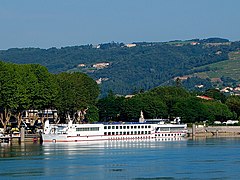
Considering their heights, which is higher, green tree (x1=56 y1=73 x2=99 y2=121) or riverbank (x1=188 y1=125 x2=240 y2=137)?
green tree (x1=56 y1=73 x2=99 y2=121)

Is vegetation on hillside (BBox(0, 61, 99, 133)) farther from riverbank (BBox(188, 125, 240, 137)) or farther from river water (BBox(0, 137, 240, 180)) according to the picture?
riverbank (BBox(188, 125, 240, 137))

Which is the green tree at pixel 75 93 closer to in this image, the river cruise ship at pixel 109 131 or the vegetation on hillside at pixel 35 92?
the vegetation on hillside at pixel 35 92

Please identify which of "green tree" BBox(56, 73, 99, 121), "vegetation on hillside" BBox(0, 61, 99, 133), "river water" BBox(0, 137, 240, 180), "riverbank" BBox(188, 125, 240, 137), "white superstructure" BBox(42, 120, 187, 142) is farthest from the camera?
"riverbank" BBox(188, 125, 240, 137)

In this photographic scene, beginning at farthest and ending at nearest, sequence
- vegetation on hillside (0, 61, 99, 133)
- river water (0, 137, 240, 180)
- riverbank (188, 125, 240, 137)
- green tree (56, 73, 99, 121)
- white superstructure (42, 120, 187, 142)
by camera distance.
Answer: riverbank (188, 125, 240, 137), green tree (56, 73, 99, 121), vegetation on hillside (0, 61, 99, 133), white superstructure (42, 120, 187, 142), river water (0, 137, 240, 180)

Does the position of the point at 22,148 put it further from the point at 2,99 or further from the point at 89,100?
the point at 89,100

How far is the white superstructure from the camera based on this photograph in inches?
4734

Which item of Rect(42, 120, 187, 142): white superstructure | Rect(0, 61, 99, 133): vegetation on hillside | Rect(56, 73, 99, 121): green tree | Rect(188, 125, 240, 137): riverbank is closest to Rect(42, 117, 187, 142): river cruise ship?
Rect(42, 120, 187, 142): white superstructure

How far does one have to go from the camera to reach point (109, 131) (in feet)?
414

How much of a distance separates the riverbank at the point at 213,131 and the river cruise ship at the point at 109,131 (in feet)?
29.0

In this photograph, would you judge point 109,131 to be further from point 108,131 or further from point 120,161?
point 120,161

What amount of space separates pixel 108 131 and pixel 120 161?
41.0m

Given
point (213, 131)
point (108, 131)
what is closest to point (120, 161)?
point (108, 131)

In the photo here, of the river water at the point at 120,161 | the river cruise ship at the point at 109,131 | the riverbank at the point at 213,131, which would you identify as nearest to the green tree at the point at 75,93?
the river cruise ship at the point at 109,131

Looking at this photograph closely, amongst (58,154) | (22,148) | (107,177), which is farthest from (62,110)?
(107,177)
